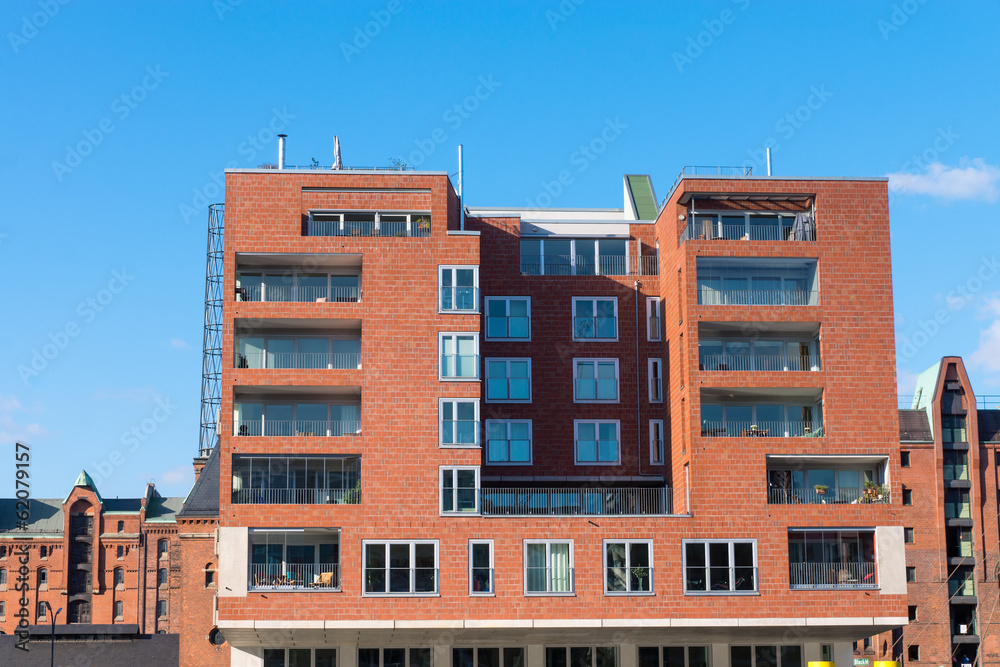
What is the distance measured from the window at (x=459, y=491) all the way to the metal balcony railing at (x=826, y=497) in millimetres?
13435

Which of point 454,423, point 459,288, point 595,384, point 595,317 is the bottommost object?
point 454,423

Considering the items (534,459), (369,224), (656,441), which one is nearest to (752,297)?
(656,441)

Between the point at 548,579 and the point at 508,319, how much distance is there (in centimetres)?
1462

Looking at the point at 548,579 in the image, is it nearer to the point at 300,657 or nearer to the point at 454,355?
the point at 454,355

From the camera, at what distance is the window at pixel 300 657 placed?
196 feet

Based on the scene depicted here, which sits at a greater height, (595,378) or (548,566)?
(595,378)

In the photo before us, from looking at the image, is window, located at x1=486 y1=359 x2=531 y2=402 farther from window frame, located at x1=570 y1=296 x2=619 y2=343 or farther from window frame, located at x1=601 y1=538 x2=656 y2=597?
window frame, located at x1=601 y1=538 x2=656 y2=597

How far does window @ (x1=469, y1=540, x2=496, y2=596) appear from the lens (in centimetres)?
5738

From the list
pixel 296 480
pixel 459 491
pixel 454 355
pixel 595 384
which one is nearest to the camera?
pixel 459 491

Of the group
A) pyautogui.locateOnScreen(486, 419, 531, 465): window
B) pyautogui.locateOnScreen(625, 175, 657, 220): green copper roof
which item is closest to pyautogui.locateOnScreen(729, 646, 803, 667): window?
pyautogui.locateOnScreen(486, 419, 531, 465): window

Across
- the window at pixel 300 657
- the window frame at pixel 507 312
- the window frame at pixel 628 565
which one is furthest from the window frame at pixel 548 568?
the window frame at pixel 507 312

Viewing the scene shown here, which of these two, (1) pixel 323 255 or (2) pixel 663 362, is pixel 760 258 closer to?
(2) pixel 663 362

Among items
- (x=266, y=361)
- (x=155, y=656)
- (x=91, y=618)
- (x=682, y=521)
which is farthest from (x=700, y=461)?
(x=91, y=618)

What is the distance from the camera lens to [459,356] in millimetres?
59344
